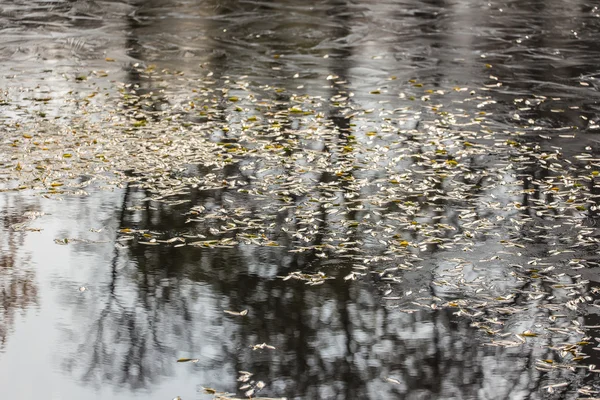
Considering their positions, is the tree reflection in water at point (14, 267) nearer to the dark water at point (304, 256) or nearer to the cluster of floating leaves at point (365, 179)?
the dark water at point (304, 256)

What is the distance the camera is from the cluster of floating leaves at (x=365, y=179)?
7902 millimetres

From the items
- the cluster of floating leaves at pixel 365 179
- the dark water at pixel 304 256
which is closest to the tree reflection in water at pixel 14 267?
the dark water at pixel 304 256

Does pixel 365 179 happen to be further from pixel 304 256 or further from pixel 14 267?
pixel 14 267

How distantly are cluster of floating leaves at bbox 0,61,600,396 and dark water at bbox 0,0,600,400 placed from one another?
1.5 inches

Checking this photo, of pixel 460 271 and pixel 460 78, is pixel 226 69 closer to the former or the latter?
pixel 460 78

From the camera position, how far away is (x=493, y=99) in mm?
13773

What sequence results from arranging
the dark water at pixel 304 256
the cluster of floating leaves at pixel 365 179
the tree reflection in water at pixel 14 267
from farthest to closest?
the cluster of floating leaves at pixel 365 179, the tree reflection in water at pixel 14 267, the dark water at pixel 304 256

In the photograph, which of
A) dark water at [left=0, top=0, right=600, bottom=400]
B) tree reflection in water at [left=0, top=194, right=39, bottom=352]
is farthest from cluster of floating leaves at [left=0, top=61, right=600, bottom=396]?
tree reflection in water at [left=0, top=194, right=39, bottom=352]

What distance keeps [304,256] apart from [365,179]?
7.58 ft

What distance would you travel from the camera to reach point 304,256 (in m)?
8.32

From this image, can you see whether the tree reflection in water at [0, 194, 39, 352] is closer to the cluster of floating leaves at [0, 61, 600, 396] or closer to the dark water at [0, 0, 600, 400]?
the dark water at [0, 0, 600, 400]

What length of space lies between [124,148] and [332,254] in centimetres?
374

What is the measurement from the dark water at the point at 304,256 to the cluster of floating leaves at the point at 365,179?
0.04 m

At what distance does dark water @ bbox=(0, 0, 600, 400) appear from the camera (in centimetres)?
648
